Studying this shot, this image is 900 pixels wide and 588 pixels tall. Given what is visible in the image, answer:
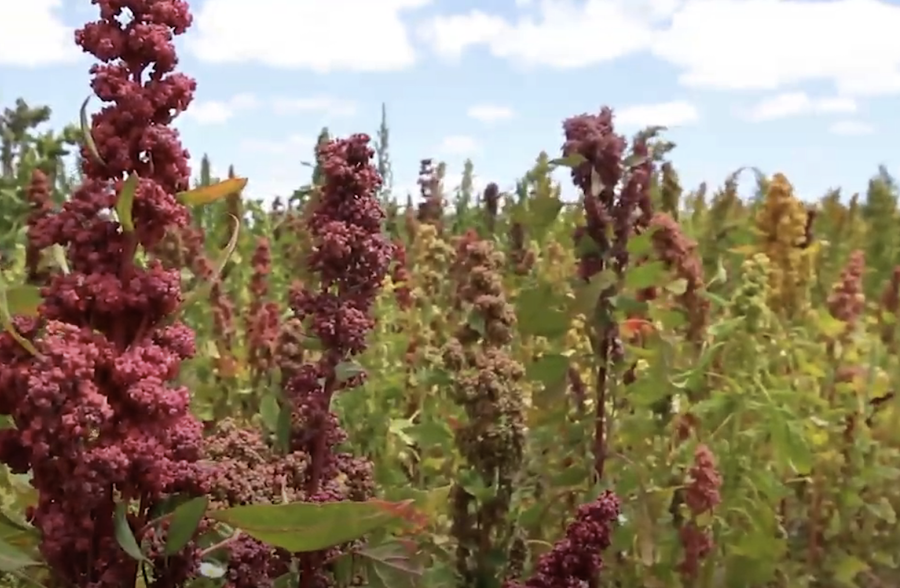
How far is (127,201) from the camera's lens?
47.8 inches

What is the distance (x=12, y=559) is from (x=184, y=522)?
174mm

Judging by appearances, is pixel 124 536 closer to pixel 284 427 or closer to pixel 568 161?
pixel 284 427

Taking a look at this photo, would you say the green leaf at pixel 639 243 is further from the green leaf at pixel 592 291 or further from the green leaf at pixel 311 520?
the green leaf at pixel 311 520

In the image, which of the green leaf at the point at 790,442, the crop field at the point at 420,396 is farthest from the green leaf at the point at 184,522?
the green leaf at the point at 790,442

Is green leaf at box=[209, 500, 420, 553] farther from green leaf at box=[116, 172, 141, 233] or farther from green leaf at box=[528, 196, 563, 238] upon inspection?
green leaf at box=[528, 196, 563, 238]

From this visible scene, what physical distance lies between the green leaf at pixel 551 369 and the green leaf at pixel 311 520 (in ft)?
3.63

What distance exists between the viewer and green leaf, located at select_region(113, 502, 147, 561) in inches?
47.6

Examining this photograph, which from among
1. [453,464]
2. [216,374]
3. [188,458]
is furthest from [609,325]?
[216,374]

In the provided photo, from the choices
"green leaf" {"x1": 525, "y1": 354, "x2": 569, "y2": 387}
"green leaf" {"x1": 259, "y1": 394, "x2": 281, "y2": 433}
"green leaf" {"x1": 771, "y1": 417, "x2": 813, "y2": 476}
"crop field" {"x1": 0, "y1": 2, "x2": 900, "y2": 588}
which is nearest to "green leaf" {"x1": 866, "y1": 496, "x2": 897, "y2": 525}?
"crop field" {"x1": 0, "y1": 2, "x2": 900, "y2": 588}

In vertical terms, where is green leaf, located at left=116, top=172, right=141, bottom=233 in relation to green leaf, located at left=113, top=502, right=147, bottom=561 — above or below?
above

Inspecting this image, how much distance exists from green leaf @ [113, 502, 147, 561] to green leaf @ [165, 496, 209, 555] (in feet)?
0.10

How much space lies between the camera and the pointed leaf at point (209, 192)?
52.2 inches

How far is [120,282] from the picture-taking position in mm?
1290

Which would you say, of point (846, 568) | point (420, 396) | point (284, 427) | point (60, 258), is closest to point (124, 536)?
point (60, 258)
